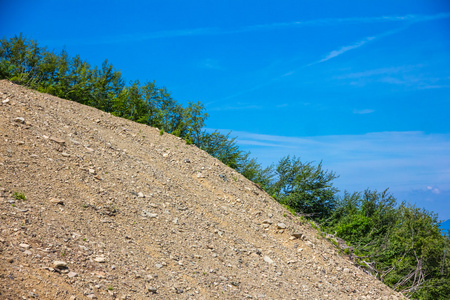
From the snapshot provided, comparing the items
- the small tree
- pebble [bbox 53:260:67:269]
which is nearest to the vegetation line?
the small tree

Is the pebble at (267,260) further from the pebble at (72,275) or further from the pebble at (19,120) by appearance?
the pebble at (19,120)

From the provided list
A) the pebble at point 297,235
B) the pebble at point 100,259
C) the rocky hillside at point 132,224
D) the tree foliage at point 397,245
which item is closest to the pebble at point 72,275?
the rocky hillside at point 132,224

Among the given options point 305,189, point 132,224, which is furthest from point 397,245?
point 132,224

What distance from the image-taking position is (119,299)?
5.71 m

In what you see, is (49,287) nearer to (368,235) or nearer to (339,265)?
(339,265)

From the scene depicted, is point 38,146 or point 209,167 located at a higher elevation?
point 209,167

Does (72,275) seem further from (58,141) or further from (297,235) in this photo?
(297,235)

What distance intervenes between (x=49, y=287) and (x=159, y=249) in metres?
2.48

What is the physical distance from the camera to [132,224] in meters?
7.93

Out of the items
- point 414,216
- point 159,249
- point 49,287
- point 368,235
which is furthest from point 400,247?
point 49,287

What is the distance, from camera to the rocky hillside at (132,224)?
6000 millimetres

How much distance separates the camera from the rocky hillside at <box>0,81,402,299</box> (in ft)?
19.7

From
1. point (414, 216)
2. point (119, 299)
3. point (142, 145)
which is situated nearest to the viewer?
point (119, 299)

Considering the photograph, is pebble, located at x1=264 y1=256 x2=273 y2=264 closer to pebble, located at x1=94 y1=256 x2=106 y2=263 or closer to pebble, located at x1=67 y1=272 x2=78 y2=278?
pebble, located at x1=94 y1=256 x2=106 y2=263
